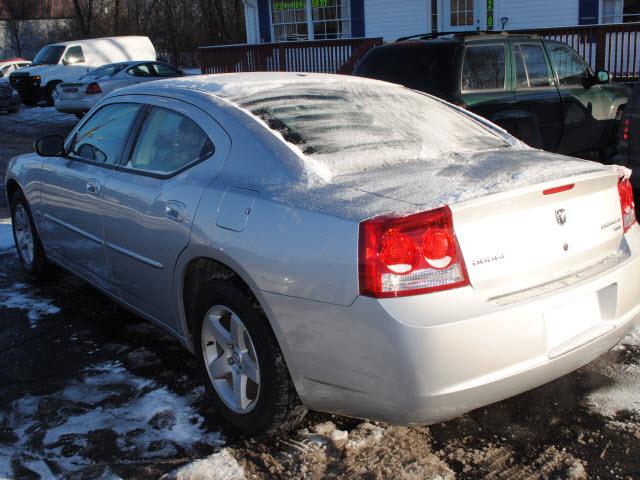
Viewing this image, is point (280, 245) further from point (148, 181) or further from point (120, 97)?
point (120, 97)

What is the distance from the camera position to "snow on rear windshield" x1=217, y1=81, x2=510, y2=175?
3.29 metres

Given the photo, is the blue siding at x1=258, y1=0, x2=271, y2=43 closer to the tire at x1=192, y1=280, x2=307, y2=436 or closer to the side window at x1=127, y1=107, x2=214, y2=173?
the side window at x1=127, y1=107, x2=214, y2=173

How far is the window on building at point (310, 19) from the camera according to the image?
2022 centimetres

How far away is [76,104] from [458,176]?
16222mm

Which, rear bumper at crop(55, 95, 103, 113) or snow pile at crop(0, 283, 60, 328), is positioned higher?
rear bumper at crop(55, 95, 103, 113)

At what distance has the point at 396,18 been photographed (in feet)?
61.4

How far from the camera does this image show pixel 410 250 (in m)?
2.59

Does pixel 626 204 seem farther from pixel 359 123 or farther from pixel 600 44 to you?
pixel 600 44

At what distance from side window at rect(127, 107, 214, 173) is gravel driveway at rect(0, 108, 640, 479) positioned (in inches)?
43.1

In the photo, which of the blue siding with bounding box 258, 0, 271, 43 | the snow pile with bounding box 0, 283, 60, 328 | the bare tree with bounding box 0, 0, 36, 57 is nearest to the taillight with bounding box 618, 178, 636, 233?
the snow pile with bounding box 0, 283, 60, 328

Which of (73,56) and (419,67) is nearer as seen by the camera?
(419,67)

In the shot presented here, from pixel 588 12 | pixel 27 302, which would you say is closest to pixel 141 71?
pixel 588 12

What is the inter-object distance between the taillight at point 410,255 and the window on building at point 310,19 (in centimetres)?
1816

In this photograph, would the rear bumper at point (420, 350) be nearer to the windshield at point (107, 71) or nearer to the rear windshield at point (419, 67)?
the rear windshield at point (419, 67)
